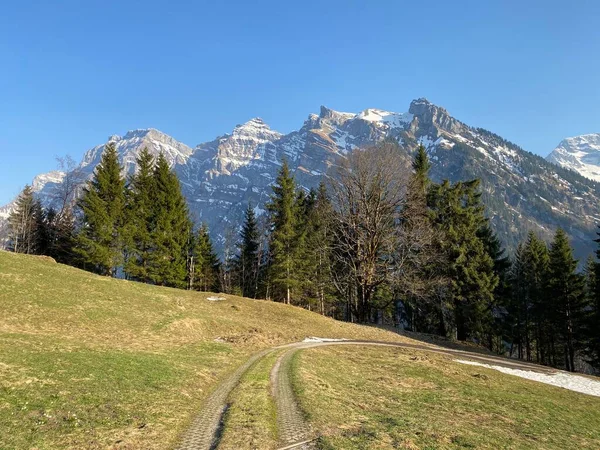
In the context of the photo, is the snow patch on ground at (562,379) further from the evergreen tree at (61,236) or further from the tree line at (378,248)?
the evergreen tree at (61,236)

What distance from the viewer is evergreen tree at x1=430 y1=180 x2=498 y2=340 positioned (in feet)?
144

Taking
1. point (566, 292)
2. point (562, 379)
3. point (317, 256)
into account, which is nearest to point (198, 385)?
point (562, 379)

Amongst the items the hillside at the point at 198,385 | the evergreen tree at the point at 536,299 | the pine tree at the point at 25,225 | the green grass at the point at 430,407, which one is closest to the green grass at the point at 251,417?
the hillside at the point at 198,385

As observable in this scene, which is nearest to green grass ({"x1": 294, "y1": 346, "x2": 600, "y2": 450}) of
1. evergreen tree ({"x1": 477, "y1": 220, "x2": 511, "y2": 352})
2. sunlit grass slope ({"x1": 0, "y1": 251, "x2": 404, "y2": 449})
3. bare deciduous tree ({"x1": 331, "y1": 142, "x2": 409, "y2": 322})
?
sunlit grass slope ({"x1": 0, "y1": 251, "x2": 404, "y2": 449})

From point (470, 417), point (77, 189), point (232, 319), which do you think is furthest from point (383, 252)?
point (77, 189)

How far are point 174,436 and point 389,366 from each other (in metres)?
14.5

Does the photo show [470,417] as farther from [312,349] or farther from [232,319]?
[232,319]

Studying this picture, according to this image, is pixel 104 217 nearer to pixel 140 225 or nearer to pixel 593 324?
pixel 140 225

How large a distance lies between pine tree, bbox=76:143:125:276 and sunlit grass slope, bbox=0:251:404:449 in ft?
48.6

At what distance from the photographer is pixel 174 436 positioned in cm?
945

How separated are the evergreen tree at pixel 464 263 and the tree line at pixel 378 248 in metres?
0.16

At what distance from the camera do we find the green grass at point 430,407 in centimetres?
1006

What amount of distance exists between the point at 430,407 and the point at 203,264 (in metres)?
60.7

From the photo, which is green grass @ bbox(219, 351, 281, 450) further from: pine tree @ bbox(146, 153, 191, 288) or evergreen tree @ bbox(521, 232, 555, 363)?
evergreen tree @ bbox(521, 232, 555, 363)
